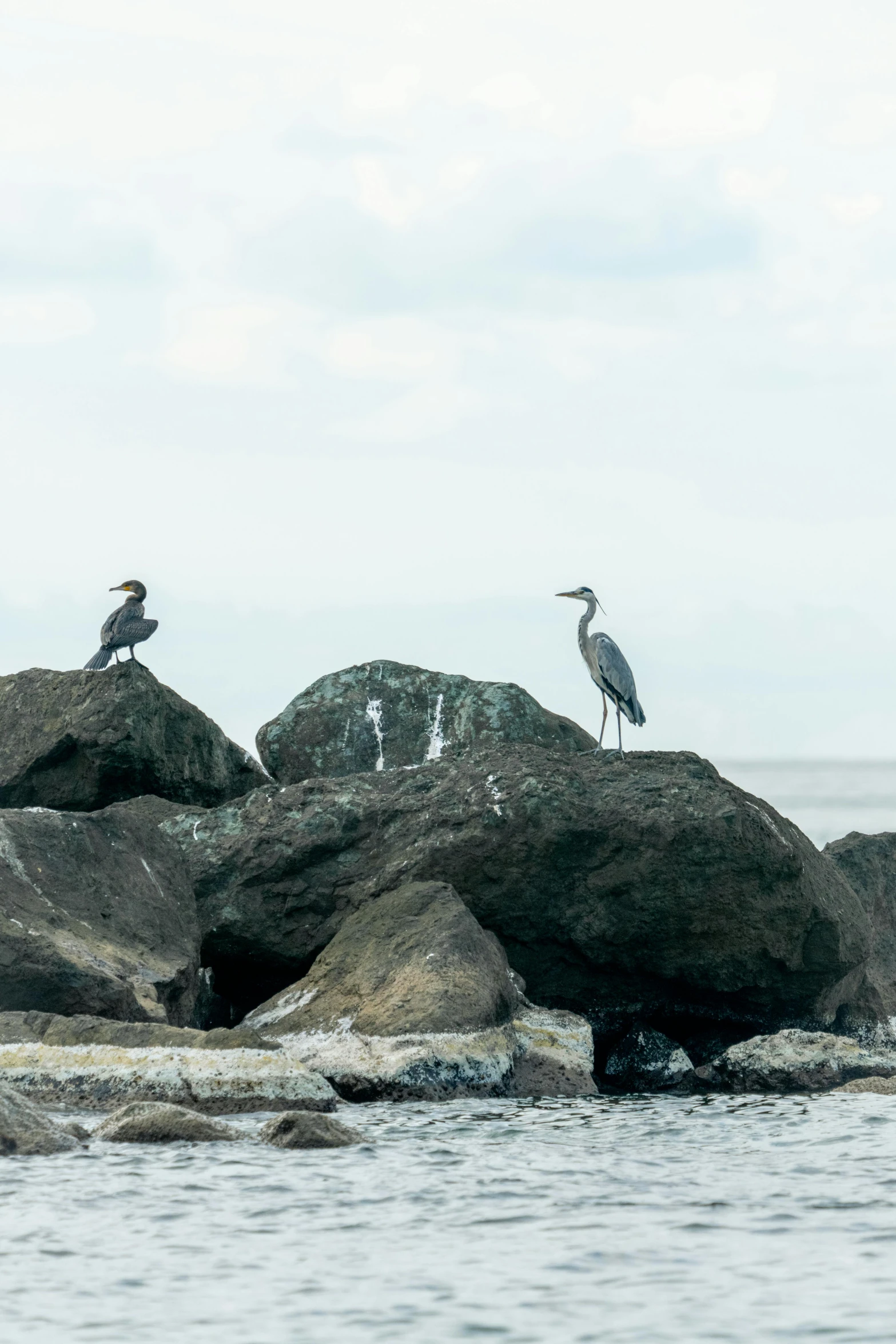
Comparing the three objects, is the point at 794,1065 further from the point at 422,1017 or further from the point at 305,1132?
the point at 305,1132

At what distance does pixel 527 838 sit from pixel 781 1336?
851cm

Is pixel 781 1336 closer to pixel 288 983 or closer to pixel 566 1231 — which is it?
pixel 566 1231

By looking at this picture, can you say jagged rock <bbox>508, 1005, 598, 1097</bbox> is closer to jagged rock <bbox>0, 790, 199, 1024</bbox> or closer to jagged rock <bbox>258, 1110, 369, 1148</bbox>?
jagged rock <bbox>258, 1110, 369, 1148</bbox>

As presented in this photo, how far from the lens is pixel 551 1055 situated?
44.2 feet

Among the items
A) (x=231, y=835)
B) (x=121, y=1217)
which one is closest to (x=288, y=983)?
(x=231, y=835)

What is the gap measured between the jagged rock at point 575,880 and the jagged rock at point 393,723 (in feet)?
9.59

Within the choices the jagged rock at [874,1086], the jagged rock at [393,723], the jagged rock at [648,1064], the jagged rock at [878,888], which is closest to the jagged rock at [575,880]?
the jagged rock at [648,1064]

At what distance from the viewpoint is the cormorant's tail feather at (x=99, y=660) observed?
60.8 ft

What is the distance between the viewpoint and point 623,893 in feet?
48.6

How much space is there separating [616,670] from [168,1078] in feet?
34.4

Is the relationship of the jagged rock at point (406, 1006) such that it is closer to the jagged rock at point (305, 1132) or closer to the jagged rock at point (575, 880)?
the jagged rock at point (575, 880)

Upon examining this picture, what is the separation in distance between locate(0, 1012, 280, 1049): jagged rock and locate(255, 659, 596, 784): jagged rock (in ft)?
23.7

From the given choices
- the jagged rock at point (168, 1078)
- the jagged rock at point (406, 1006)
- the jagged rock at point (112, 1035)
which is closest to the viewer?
the jagged rock at point (168, 1078)

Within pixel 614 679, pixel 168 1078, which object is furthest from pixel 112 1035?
pixel 614 679
